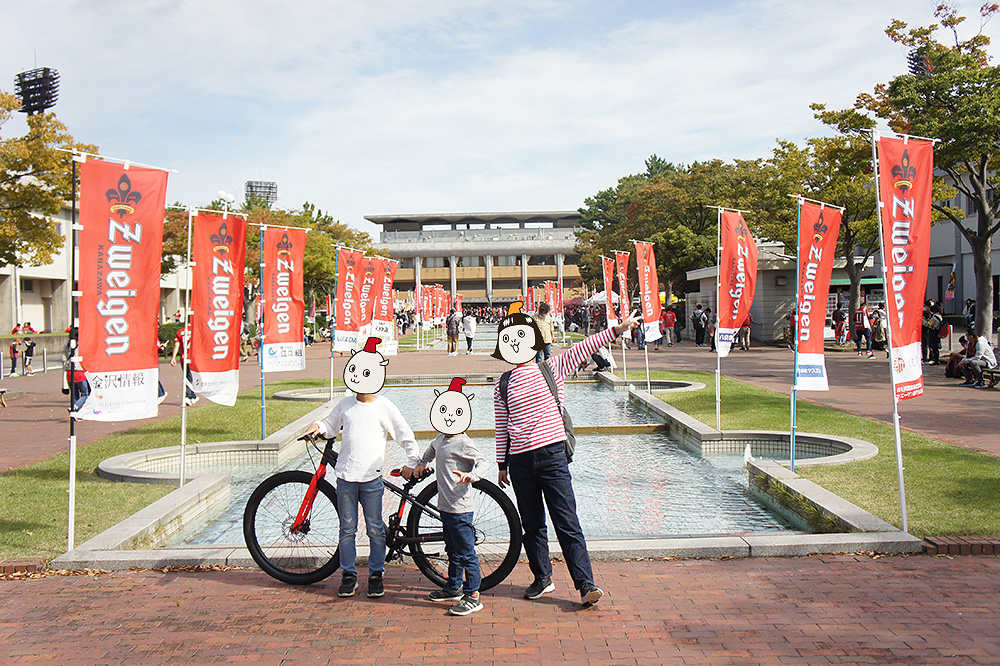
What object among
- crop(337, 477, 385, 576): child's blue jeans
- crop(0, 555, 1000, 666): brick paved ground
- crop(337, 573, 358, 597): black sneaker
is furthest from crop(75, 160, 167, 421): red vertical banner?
crop(337, 573, 358, 597): black sneaker

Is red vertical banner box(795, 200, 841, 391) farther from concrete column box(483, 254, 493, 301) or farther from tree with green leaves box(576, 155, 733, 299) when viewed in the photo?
concrete column box(483, 254, 493, 301)

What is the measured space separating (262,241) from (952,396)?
1312 cm

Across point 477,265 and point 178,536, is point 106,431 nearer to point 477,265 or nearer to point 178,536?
point 178,536

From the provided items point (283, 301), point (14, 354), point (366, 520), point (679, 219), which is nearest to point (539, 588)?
point (366, 520)

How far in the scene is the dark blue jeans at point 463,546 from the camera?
4977 mm

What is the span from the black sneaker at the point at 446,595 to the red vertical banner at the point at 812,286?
5111mm

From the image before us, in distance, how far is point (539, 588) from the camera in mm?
5160

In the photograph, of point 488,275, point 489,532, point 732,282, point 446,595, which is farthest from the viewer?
point 488,275

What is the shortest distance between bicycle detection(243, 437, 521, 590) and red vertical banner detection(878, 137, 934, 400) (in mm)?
3628

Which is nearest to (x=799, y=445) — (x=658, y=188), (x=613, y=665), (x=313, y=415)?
(x=613, y=665)

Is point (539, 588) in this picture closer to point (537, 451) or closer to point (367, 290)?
point (537, 451)

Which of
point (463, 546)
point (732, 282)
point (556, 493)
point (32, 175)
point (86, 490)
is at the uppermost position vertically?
point (32, 175)

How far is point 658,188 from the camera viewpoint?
4562 cm

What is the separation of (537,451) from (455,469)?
536 millimetres
